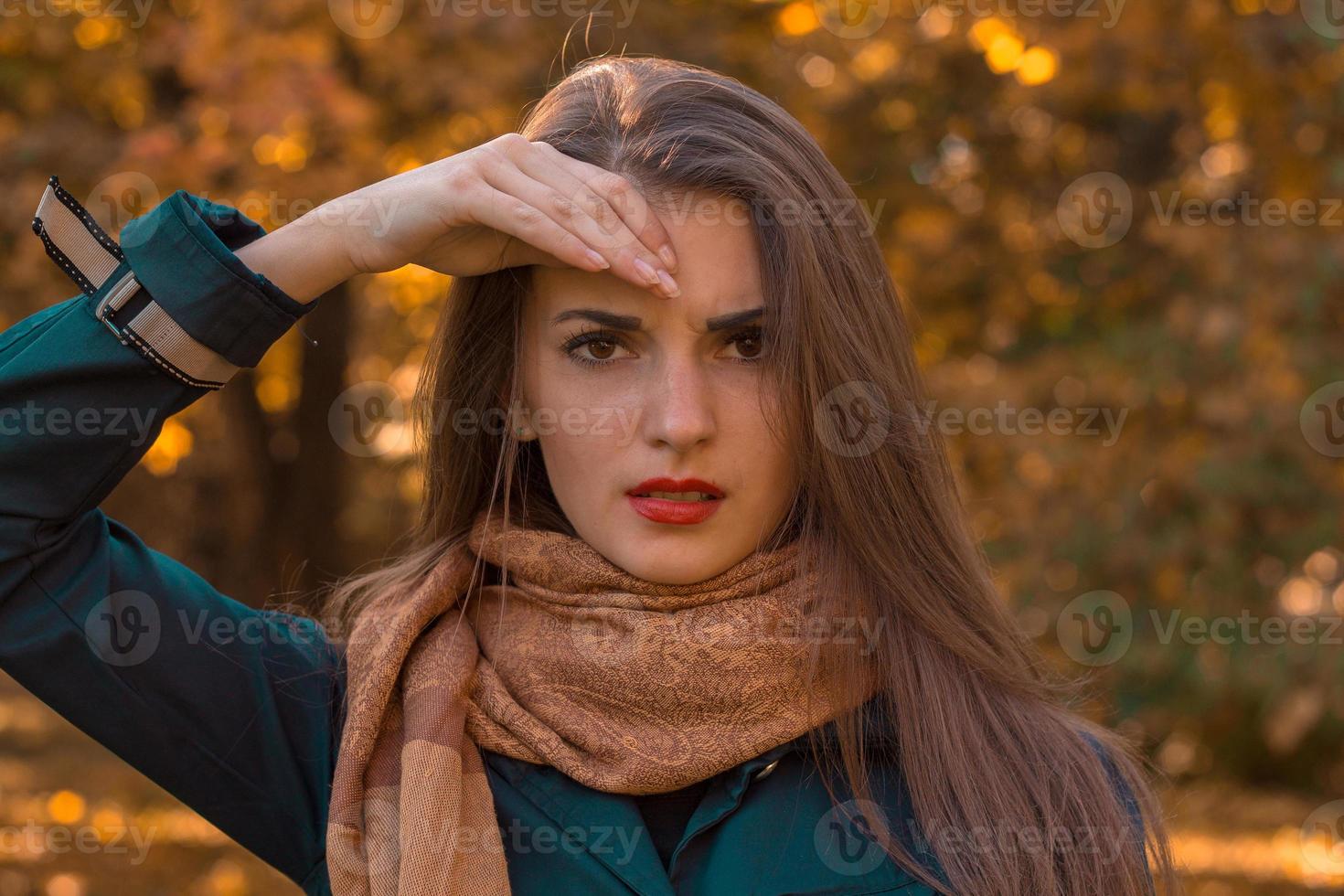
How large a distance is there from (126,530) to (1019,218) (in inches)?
190

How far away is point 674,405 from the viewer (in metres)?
2.01

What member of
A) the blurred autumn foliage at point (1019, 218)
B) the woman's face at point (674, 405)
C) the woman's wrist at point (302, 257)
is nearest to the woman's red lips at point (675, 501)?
the woman's face at point (674, 405)

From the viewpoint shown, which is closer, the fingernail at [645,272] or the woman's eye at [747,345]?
the fingernail at [645,272]

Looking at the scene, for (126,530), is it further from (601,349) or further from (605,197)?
(605,197)

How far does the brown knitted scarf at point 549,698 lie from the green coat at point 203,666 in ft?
0.21

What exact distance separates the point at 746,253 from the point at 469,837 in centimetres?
96

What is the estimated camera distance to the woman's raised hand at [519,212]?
197 cm

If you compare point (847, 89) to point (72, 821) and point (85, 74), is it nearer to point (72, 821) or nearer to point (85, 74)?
point (85, 74)

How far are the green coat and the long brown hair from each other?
113 millimetres

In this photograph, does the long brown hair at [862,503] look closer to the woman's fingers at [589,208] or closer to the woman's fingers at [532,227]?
the woman's fingers at [589,208]

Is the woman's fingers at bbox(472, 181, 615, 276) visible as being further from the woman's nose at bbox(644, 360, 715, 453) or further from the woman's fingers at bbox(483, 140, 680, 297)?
the woman's nose at bbox(644, 360, 715, 453)

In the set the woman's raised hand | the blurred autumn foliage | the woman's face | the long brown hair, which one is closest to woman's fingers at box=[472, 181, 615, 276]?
the woman's raised hand

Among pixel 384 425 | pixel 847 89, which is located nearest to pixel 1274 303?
pixel 847 89

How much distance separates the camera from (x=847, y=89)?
18.5 feet
